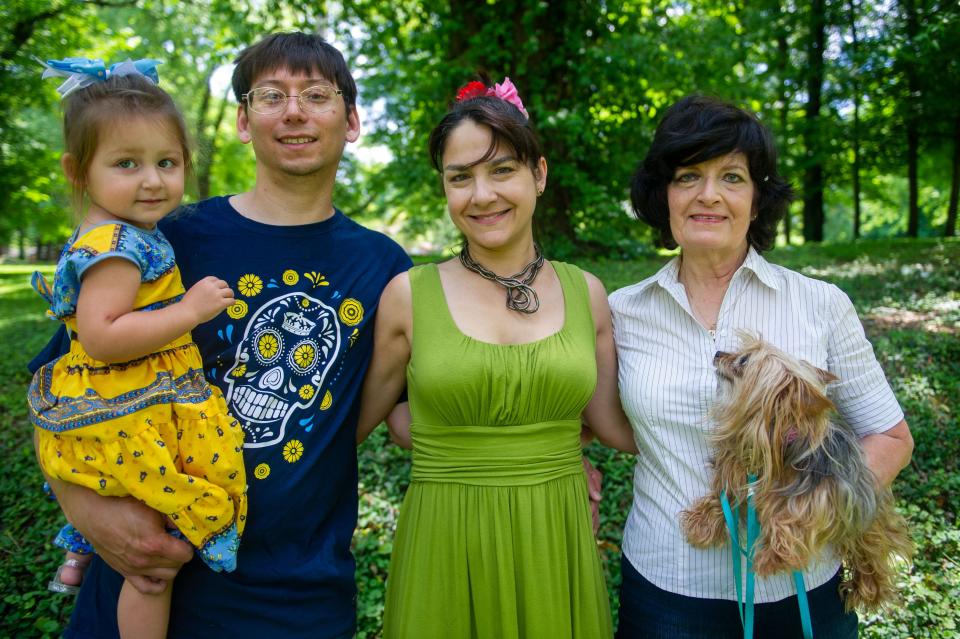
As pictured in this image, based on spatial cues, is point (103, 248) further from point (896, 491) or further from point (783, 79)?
point (783, 79)

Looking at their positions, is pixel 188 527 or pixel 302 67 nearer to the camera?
pixel 188 527

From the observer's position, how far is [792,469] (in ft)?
6.30

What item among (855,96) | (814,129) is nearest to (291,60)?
(855,96)

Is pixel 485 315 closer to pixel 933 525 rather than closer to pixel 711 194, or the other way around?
pixel 711 194

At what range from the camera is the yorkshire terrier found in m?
1.88

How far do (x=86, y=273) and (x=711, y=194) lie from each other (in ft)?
6.31

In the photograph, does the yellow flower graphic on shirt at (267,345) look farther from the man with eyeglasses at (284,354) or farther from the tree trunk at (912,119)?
the tree trunk at (912,119)

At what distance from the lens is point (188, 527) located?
1923 mm

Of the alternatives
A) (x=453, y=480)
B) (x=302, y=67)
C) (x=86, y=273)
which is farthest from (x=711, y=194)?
(x=86, y=273)

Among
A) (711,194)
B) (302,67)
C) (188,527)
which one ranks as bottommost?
(188,527)

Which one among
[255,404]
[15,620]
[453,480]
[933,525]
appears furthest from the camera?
[933,525]

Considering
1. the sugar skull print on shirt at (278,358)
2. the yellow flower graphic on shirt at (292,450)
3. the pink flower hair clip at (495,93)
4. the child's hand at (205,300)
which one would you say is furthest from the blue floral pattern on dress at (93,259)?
the pink flower hair clip at (495,93)

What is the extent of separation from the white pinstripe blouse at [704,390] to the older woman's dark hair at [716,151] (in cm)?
18

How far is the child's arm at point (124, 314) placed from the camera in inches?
70.0
